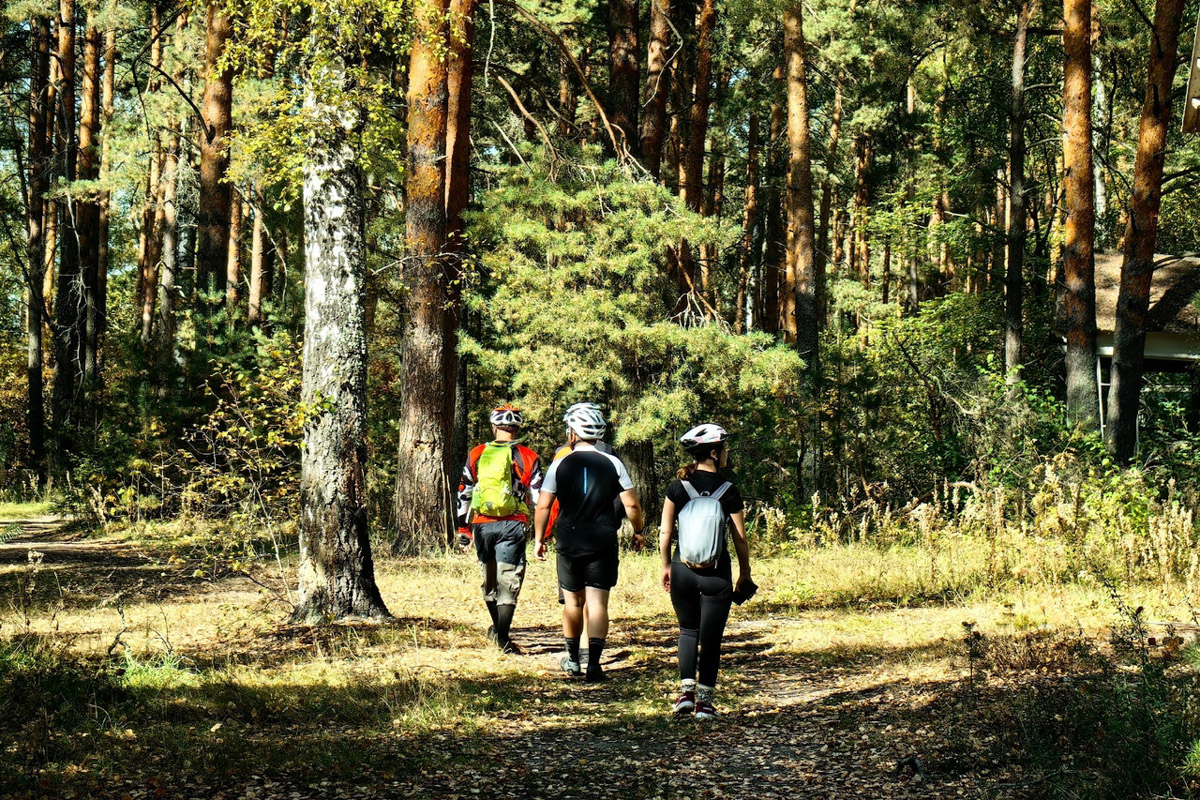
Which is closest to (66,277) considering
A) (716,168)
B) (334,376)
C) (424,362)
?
(424,362)

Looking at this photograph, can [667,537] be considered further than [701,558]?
Yes

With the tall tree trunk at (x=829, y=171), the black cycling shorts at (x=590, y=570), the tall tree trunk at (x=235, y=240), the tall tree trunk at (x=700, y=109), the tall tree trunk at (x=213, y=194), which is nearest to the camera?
the black cycling shorts at (x=590, y=570)

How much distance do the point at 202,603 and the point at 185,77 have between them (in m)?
17.4

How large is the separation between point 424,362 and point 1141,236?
10472mm

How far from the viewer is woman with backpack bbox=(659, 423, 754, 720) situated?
6141 millimetres

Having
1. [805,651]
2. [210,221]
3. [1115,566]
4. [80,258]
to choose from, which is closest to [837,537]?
[1115,566]

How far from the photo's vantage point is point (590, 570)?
23.6 ft

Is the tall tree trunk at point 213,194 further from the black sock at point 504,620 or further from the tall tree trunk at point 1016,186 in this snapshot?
the tall tree trunk at point 1016,186

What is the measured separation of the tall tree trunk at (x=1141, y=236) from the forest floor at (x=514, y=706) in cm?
664

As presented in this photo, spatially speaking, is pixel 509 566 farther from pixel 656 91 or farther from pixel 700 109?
pixel 700 109

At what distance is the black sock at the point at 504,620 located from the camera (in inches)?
310

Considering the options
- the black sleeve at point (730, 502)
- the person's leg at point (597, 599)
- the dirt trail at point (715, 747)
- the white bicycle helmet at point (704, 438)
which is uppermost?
the white bicycle helmet at point (704, 438)

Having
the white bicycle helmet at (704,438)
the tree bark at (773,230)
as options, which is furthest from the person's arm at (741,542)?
the tree bark at (773,230)

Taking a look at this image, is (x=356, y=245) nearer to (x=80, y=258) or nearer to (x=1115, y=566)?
(x=1115, y=566)
